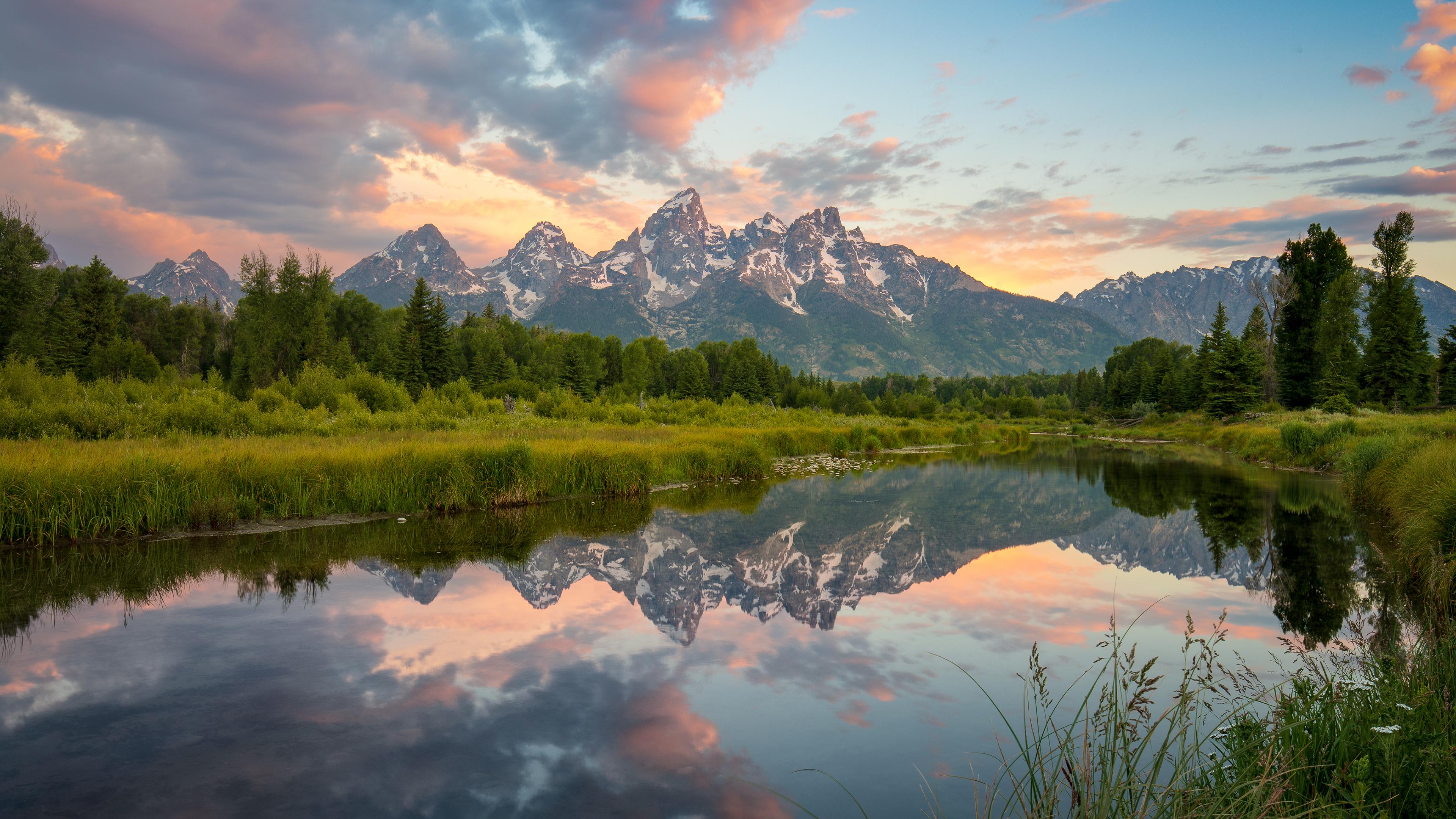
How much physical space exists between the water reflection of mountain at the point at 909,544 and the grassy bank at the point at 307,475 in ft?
10.9

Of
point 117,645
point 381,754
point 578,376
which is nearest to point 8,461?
point 117,645

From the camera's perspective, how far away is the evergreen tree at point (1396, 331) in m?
41.6

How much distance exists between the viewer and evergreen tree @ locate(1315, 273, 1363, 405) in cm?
4556

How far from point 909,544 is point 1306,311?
54044 mm

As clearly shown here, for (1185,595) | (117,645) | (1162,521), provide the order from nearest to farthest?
(117,645), (1185,595), (1162,521)

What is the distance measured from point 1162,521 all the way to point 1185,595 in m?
7.49

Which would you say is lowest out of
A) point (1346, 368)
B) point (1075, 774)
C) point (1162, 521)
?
point (1162, 521)

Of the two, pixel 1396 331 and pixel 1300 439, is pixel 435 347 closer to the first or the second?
pixel 1300 439

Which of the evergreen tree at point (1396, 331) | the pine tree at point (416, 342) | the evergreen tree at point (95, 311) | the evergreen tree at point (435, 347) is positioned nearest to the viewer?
the evergreen tree at point (1396, 331)

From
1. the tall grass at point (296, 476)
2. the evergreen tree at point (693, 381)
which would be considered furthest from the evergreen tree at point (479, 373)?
the tall grass at point (296, 476)

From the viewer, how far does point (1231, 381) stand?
50531mm

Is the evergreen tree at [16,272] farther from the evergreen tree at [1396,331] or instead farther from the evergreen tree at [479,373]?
the evergreen tree at [1396,331]

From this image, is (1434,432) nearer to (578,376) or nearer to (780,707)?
(780,707)

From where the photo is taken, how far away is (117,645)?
6.85 metres
